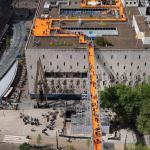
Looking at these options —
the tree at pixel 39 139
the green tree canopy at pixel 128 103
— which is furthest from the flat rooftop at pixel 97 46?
the tree at pixel 39 139

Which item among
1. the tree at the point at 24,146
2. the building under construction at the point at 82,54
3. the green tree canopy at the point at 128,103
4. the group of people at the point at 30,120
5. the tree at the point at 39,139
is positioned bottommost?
the tree at the point at 24,146

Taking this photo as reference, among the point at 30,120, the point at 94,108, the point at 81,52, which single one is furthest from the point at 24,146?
the point at 81,52

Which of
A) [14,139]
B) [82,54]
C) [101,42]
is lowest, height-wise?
[14,139]

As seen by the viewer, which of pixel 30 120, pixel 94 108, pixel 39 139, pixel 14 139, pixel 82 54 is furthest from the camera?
pixel 30 120

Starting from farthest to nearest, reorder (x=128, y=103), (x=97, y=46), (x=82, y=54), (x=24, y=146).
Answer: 1. (x=97, y=46)
2. (x=82, y=54)
3. (x=128, y=103)
4. (x=24, y=146)

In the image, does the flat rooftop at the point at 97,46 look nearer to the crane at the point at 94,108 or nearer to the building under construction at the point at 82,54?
the building under construction at the point at 82,54

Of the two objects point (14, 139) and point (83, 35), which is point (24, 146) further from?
point (83, 35)

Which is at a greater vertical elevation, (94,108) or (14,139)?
(94,108)

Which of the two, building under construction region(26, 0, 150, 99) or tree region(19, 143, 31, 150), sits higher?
building under construction region(26, 0, 150, 99)

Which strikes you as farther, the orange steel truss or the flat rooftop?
the flat rooftop

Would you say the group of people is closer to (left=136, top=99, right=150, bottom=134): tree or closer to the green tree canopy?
the green tree canopy

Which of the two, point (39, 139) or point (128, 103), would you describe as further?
point (128, 103)

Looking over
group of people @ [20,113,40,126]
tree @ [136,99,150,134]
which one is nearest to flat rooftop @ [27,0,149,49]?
tree @ [136,99,150,134]
